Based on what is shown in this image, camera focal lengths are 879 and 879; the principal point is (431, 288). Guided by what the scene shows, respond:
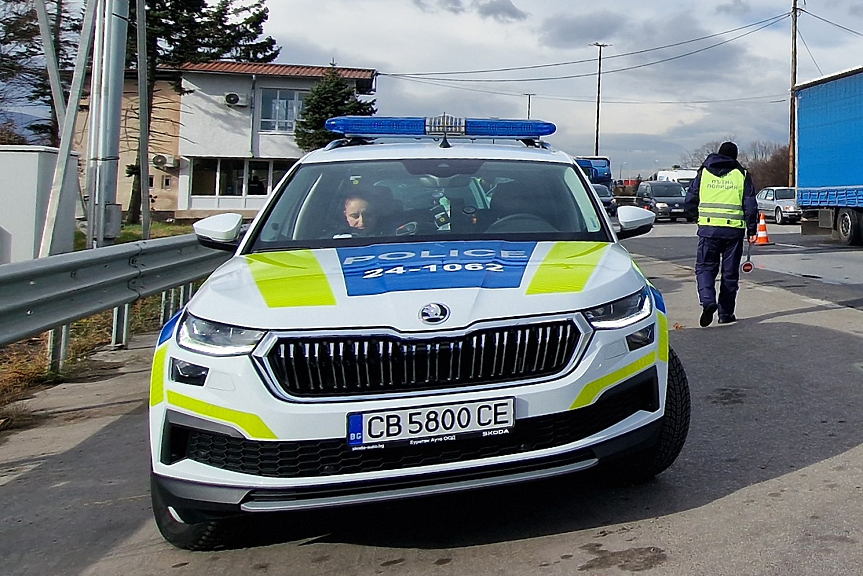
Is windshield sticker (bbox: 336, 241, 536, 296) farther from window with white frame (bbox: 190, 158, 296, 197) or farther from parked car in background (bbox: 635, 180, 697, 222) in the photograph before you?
window with white frame (bbox: 190, 158, 296, 197)

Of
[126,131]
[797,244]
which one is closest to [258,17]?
[126,131]

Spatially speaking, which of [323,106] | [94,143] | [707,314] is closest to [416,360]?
[707,314]

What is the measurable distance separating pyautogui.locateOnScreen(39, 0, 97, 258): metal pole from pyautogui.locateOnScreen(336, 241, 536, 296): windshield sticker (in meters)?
4.67

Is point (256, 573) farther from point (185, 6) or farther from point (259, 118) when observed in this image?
point (259, 118)

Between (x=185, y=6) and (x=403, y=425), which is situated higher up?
(x=185, y=6)

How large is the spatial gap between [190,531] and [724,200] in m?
6.46

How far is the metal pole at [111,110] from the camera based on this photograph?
8.42m

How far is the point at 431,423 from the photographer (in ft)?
10.1

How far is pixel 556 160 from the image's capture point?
502cm

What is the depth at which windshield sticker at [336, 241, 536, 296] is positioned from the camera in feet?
10.9

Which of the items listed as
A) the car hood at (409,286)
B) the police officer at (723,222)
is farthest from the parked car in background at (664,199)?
the car hood at (409,286)

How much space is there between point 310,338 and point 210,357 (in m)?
0.38

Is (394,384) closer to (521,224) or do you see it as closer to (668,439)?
(668,439)

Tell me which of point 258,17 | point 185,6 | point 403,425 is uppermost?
point 258,17
